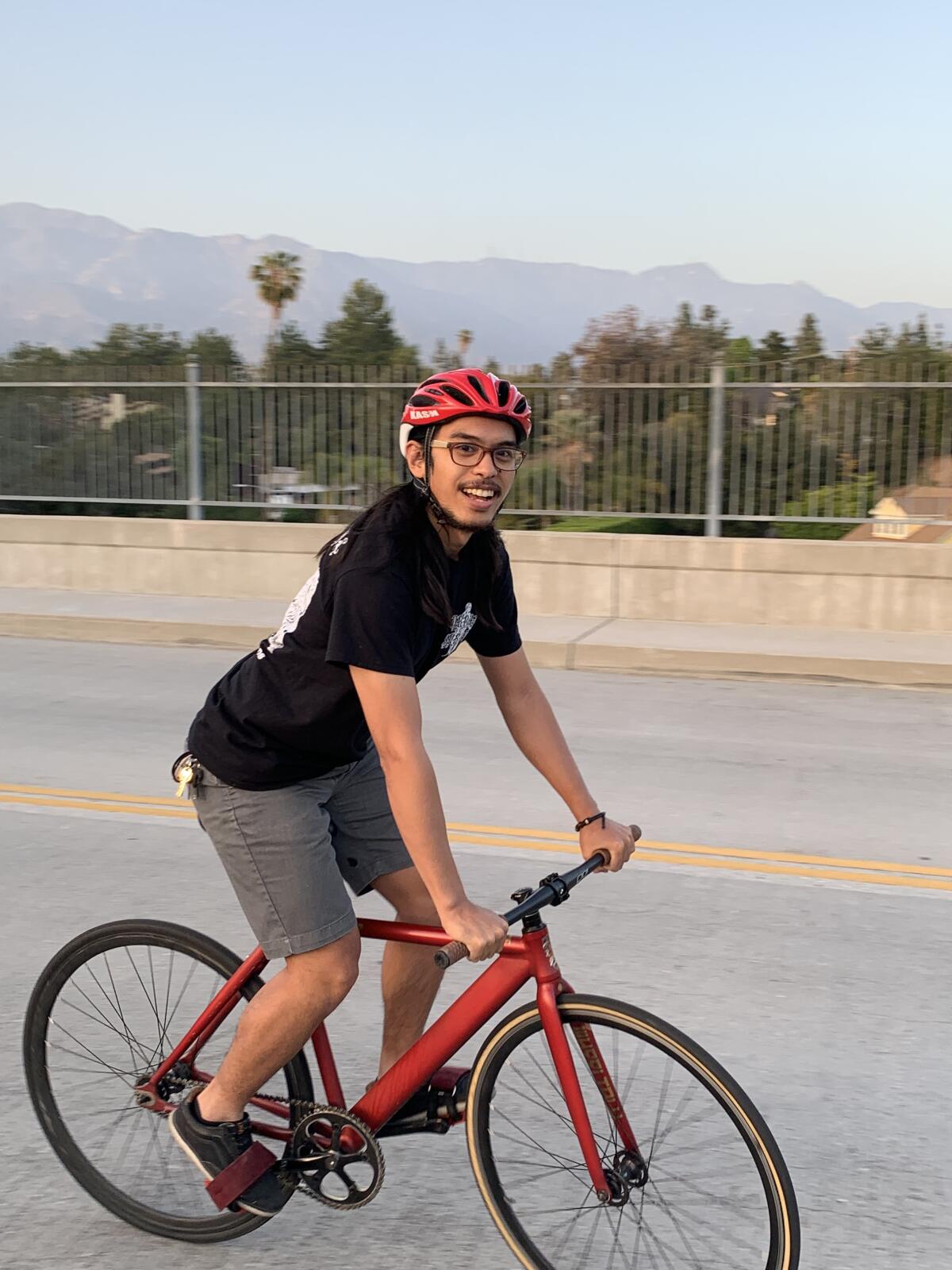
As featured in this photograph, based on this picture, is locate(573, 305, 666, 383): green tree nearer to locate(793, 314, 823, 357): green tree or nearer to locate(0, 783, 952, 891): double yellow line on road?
locate(793, 314, 823, 357): green tree

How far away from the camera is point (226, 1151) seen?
2.80 metres

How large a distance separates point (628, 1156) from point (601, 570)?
396 inches

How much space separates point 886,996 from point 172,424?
11.3 metres

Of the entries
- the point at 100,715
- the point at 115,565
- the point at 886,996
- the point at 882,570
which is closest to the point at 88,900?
the point at 886,996

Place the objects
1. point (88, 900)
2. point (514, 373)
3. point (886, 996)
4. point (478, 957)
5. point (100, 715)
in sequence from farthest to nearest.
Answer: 1. point (514, 373)
2. point (100, 715)
3. point (88, 900)
4. point (886, 996)
5. point (478, 957)

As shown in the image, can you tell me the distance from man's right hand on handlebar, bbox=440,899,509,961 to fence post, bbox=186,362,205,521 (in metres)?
12.1

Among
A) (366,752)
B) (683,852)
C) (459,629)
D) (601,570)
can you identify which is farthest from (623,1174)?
(601,570)

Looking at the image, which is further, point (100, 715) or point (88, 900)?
point (100, 715)

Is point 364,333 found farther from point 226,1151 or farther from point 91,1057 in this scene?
point 226,1151

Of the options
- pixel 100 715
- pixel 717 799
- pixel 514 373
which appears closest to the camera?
pixel 717 799

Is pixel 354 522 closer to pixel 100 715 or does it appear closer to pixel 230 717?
pixel 230 717

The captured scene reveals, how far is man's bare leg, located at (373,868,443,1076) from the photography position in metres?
2.91

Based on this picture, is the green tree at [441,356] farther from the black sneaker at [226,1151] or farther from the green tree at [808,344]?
the black sneaker at [226,1151]

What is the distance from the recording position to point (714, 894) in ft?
17.2
